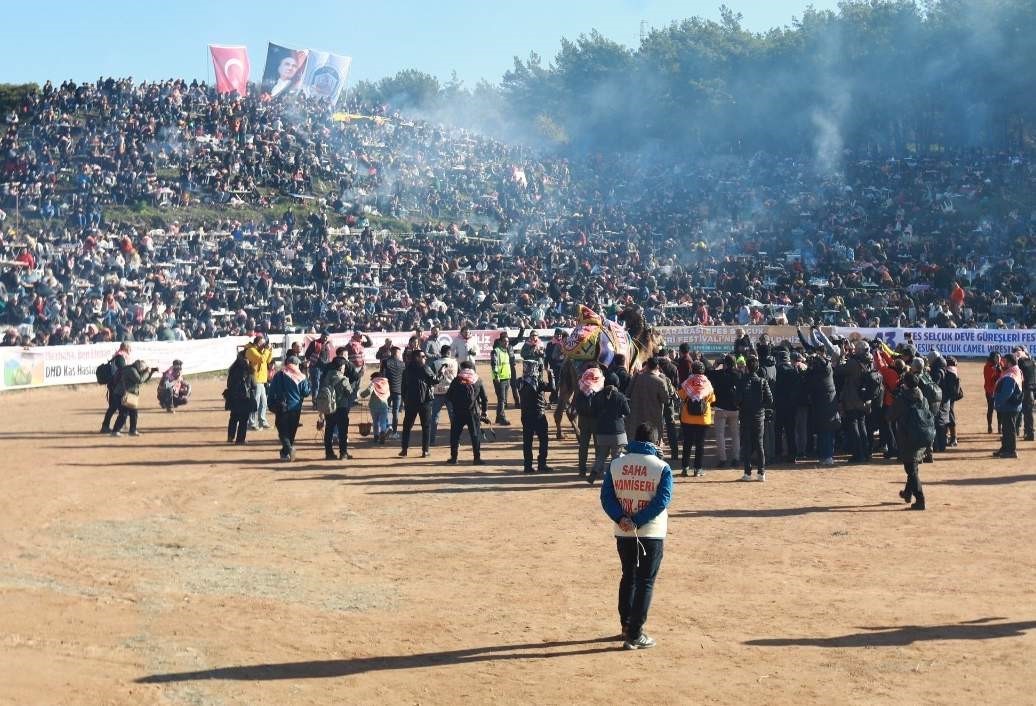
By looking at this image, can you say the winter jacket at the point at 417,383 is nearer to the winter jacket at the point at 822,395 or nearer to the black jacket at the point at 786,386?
the black jacket at the point at 786,386

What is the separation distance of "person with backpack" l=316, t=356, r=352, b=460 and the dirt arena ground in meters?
0.62

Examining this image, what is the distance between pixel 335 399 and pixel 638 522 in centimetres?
1080

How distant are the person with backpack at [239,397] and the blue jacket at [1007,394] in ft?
40.8

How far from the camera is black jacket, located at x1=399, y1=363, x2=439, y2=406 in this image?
20.6 meters

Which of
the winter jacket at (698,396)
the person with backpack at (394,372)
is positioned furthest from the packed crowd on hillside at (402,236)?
the winter jacket at (698,396)

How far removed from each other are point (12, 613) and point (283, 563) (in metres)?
2.94

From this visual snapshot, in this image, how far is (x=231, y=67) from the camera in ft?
198

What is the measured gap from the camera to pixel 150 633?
34.9ft

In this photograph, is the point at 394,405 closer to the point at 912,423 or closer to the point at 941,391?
the point at 941,391

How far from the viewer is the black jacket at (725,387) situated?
61.3 ft

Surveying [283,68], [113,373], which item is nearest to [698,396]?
[113,373]

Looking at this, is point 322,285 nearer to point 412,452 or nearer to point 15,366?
point 15,366

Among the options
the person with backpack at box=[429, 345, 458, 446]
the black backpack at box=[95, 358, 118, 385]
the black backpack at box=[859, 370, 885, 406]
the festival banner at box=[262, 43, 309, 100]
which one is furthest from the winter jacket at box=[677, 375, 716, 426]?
the festival banner at box=[262, 43, 309, 100]

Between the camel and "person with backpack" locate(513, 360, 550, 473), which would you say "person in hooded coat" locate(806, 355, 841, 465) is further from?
A: "person with backpack" locate(513, 360, 550, 473)
